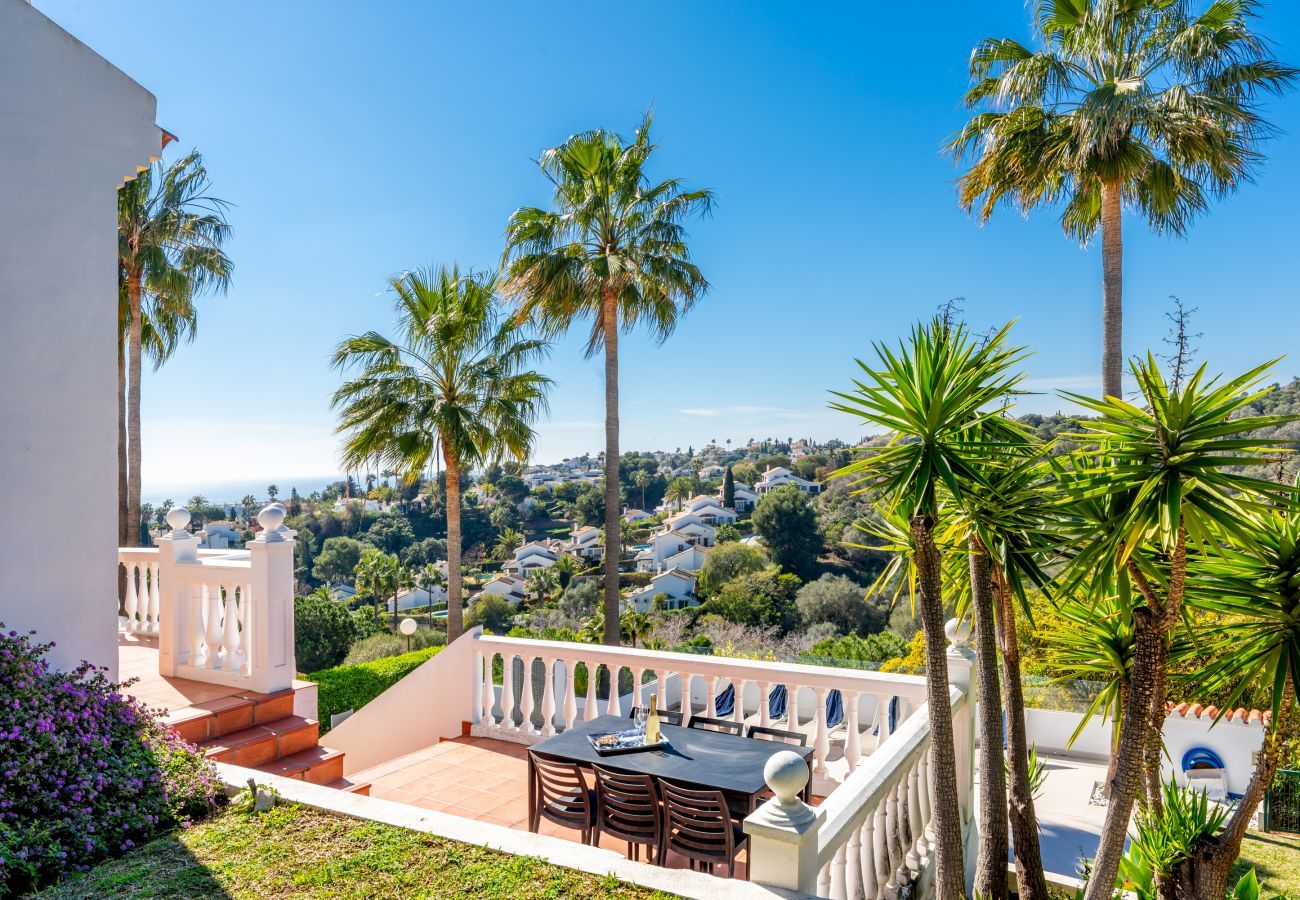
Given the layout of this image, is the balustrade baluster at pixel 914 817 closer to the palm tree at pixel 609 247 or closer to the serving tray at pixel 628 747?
the serving tray at pixel 628 747

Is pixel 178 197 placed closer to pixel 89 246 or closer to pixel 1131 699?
pixel 89 246

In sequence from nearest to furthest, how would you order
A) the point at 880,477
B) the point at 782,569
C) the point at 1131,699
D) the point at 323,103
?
the point at 1131,699 < the point at 880,477 < the point at 323,103 < the point at 782,569

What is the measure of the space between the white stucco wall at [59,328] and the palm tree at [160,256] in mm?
9977

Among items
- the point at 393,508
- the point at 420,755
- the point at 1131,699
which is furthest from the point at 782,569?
the point at 1131,699

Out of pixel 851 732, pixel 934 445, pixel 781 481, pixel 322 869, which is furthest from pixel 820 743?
pixel 781 481

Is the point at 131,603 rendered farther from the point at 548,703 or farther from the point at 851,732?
the point at 851,732

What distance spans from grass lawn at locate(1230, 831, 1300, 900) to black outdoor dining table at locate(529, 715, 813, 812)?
5.44 meters

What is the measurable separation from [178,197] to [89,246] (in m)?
10.7

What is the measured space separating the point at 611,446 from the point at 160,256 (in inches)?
343

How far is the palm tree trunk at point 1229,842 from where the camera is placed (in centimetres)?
286

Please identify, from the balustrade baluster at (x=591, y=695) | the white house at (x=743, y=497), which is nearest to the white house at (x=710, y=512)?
the white house at (x=743, y=497)

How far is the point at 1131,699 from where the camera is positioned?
2781 millimetres

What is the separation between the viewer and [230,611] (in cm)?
532

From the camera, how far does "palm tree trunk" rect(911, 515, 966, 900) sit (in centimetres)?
304
